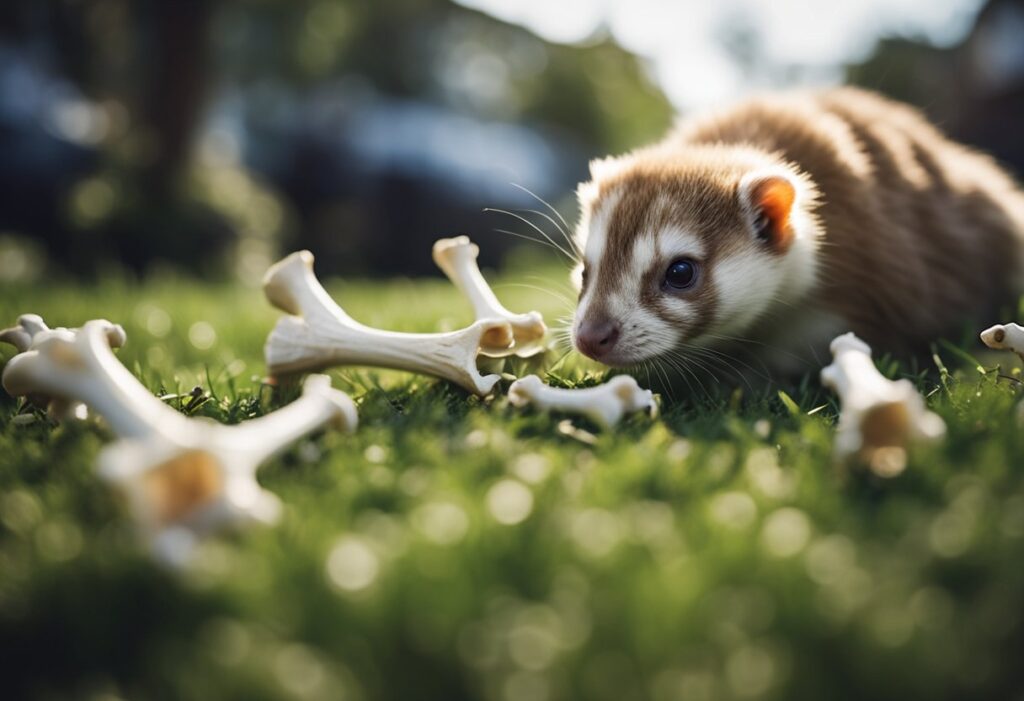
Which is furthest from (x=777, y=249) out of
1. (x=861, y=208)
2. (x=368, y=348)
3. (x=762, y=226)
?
(x=368, y=348)

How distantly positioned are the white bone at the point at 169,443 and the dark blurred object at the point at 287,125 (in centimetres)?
600

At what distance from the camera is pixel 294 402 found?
1.95 metres

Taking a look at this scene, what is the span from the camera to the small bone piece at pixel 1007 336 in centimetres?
188

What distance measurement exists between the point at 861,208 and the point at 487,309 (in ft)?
4.17

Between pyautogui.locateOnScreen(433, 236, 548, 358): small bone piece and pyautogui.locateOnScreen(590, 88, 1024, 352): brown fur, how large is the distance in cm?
27

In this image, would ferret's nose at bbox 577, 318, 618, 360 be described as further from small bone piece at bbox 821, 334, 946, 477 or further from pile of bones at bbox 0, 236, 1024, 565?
small bone piece at bbox 821, 334, 946, 477

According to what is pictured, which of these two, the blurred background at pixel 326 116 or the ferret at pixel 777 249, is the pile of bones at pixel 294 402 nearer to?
the ferret at pixel 777 249

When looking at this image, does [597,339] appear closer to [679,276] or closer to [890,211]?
[679,276]

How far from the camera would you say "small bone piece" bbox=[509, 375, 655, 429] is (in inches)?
70.9

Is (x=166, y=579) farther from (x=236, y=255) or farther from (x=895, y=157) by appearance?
(x=236, y=255)

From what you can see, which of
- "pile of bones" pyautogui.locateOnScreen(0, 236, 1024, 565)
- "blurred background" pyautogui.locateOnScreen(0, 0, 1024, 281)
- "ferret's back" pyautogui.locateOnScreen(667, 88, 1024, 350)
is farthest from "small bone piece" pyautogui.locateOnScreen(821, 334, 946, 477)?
"blurred background" pyautogui.locateOnScreen(0, 0, 1024, 281)

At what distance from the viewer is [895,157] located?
2916 millimetres

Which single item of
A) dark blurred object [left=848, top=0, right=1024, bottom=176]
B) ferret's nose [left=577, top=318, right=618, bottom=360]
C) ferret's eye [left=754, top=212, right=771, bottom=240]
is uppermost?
dark blurred object [left=848, top=0, right=1024, bottom=176]

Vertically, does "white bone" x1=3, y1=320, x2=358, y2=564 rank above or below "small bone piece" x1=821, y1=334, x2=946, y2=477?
above
